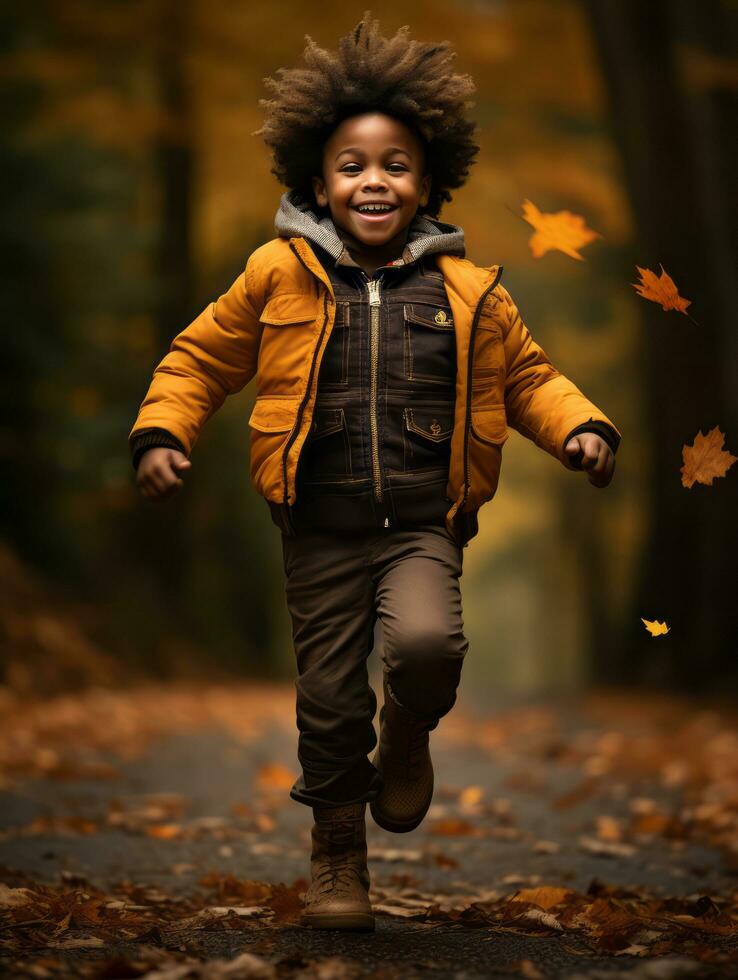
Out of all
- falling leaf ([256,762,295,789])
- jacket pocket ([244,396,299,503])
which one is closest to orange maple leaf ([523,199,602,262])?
jacket pocket ([244,396,299,503])

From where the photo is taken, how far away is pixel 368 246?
13.0 ft

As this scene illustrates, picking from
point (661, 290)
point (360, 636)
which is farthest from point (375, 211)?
point (360, 636)

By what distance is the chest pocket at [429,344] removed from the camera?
3.83 meters

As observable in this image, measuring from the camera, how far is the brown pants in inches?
143

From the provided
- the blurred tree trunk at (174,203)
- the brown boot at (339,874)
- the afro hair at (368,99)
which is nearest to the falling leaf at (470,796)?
the brown boot at (339,874)

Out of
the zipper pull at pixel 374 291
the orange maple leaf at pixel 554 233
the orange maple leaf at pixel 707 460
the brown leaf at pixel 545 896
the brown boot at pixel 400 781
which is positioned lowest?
the brown leaf at pixel 545 896

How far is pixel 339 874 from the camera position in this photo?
12.5 ft

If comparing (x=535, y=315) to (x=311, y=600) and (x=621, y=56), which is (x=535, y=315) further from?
(x=311, y=600)

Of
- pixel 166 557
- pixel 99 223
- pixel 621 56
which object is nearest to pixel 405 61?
pixel 621 56

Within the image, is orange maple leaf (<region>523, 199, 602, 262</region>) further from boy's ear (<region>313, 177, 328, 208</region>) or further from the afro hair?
boy's ear (<region>313, 177, 328, 208</region>)

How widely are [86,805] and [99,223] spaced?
9.12 m

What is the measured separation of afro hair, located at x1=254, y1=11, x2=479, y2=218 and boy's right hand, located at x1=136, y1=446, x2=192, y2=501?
1.10 m

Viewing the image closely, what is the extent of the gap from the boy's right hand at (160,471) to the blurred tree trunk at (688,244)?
23.9ft

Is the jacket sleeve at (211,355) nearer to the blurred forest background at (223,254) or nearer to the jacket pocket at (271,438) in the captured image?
the jacket pocket at (271,438)
